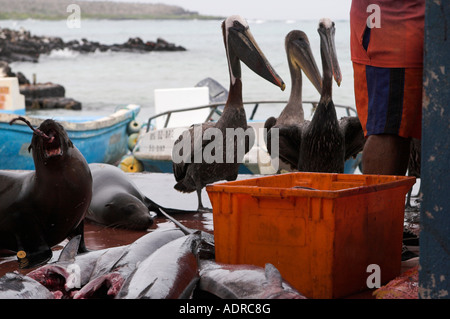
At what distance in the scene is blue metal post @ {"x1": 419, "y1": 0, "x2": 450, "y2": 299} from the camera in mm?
2188

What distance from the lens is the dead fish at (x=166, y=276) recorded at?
261 cm

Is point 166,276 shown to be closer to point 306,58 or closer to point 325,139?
point 325,139

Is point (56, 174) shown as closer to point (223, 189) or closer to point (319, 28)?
point (223, 189)

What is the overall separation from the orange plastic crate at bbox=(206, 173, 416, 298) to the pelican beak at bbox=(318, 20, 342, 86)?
9.25ft

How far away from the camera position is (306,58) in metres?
6.88

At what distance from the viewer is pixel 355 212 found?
3.00 metres

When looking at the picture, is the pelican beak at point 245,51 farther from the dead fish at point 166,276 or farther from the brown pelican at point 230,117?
the dead fish at point 166,276

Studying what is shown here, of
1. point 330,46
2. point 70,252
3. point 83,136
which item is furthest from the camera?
point 83,136

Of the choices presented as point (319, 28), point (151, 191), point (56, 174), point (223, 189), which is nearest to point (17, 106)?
point (151, 191)

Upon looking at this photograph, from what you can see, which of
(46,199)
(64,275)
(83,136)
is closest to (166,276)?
(64,275)

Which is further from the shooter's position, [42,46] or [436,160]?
[42,46]

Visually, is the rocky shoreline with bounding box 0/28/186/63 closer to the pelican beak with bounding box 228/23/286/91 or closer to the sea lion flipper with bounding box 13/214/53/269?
the pelican beak with bounding box 228/23/286/91

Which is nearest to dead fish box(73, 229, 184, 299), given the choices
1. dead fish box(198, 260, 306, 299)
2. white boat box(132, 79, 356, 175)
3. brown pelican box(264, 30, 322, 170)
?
dead fish box(198, 260, 306, 299)

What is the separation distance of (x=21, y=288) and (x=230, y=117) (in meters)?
2.98
